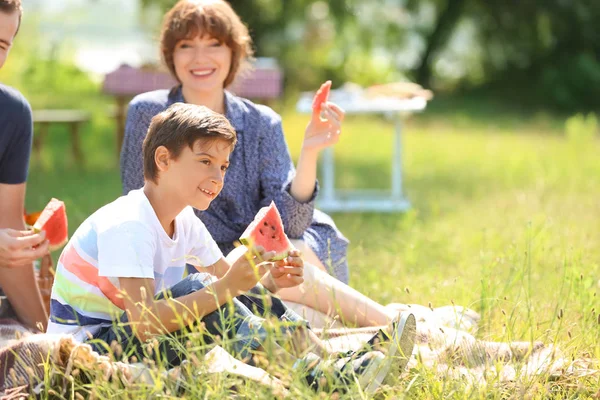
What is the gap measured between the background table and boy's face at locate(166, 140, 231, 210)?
4.18 meters

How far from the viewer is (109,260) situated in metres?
3.02

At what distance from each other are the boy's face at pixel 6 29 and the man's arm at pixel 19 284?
0.63 metres

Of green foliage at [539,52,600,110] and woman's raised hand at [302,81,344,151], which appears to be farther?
green foliage at [539,52,600,110]

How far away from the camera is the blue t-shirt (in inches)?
158

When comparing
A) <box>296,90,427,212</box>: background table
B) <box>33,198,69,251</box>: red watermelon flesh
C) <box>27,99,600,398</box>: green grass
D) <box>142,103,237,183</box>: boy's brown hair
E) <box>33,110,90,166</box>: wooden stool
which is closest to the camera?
<box>142,103,237,183</box>: boy's brown hair

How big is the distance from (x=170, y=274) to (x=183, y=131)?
0.57 meters

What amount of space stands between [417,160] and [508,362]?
7.88 meters

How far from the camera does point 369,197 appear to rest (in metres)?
8.55

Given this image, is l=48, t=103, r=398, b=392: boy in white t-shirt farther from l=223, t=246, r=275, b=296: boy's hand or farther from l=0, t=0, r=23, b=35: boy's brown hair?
l=0, t=0, r=23, b=35: boy's brown hair

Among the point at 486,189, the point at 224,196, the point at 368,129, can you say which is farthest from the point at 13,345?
the point at 368,129

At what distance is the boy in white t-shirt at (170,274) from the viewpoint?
2975 mm

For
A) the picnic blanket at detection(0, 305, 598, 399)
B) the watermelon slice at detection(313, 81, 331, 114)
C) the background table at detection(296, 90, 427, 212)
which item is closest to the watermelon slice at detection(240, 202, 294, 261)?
the picnic blanket at detection(0, 305, 598, 399)

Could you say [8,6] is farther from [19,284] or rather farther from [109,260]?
[109,260]

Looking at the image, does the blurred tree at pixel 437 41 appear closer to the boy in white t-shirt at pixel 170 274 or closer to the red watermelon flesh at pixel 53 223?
the red watermelon flesh at pixel 53 223
